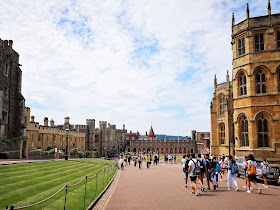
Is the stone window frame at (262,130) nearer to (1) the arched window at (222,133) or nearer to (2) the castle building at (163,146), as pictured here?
(1) the arched window at (222,133)

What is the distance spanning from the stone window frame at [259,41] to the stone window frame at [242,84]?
8.20 feet

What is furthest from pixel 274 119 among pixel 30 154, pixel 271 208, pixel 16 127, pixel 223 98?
pixel 16 127

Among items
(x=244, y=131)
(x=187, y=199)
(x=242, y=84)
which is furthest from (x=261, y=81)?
(x=187, y=199)

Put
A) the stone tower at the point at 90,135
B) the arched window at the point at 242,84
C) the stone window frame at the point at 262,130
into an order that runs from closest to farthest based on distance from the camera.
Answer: the stone window frame at the point at 262,130 → the arched window at the point at 242,84 → the stone tower at the point at 90,135

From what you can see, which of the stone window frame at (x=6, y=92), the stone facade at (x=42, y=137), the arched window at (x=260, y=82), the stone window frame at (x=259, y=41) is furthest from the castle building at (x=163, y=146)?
the stone window frame at (x=259, y=41)

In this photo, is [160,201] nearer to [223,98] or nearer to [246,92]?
[246,92]

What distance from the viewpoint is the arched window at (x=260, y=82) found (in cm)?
1977

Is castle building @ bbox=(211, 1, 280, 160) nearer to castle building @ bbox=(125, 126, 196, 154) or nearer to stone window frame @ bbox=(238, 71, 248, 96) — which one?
stone window frame @ bbox=(238, 71, 248, 96)

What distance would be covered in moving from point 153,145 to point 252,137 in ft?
207

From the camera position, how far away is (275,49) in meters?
19.5

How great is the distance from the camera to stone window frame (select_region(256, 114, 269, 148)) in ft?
63.6

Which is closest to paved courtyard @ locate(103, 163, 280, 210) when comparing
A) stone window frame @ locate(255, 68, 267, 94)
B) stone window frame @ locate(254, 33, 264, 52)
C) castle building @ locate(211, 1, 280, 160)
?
castle building @ locate(211, 1, 280, 160)

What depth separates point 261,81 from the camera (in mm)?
19828

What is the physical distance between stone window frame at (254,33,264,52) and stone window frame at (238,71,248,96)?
98.4 inches
